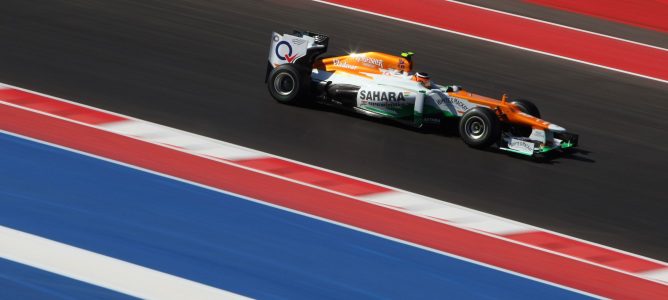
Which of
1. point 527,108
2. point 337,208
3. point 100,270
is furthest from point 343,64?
point 100,270

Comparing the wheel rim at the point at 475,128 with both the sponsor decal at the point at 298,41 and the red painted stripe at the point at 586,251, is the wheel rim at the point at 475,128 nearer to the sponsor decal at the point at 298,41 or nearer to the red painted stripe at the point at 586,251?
the red painted stripe at the point at 586,251

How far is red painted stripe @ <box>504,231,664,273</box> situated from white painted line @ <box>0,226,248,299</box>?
110 inches

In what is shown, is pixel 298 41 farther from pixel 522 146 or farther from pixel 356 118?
pixel 522 146

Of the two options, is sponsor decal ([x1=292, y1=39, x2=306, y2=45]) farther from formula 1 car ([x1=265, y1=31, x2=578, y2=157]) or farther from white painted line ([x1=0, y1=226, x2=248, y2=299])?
white painted line ([x1=0, y1=226, x2=248, y2=299])

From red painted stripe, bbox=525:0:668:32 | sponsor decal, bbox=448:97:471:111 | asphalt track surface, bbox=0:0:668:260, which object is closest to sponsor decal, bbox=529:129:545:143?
asphalt track surface, bbox=0:0:668:260

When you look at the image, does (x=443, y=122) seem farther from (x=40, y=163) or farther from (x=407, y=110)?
(x=40, y=163)

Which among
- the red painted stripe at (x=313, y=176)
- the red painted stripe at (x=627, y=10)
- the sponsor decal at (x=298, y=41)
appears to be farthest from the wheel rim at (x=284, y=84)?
the red painted stripe at (x=627, y=10)

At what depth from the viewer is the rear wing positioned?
1152cm

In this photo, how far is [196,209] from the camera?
343 inches

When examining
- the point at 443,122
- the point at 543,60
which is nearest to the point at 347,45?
the point at 543,60

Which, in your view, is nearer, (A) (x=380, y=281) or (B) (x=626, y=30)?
(A) (x=380, y=281)

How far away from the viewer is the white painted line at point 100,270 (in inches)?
286

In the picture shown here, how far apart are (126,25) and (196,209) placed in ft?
19.0

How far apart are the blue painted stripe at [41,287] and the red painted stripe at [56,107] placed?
335 centimetres
